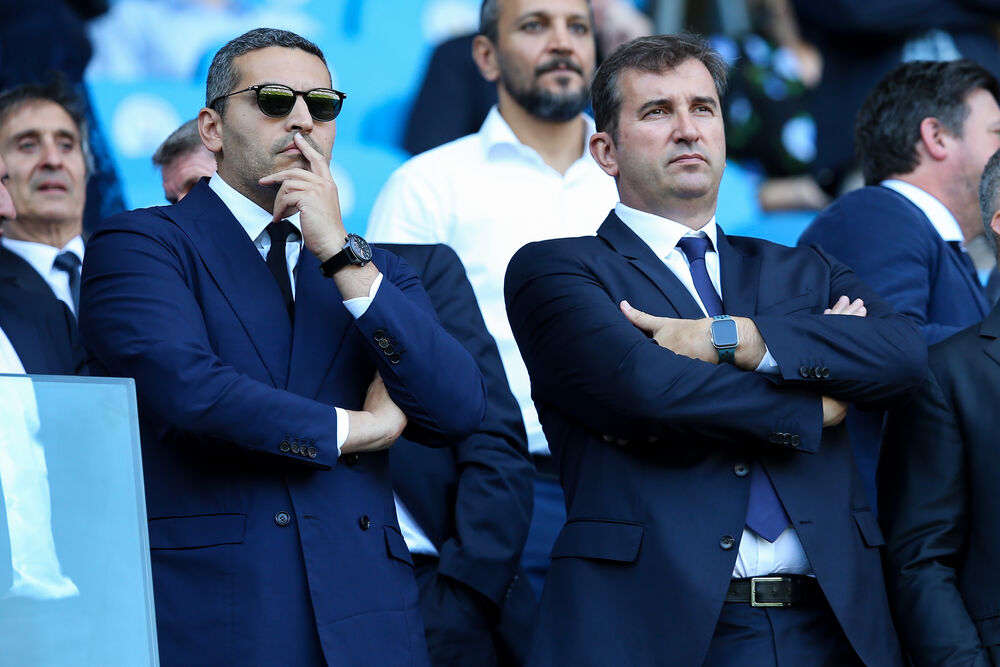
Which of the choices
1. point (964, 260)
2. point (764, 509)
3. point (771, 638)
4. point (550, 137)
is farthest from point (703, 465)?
point (550, 137)

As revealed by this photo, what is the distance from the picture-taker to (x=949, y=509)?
330cm

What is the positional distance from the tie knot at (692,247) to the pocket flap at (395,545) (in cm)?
99

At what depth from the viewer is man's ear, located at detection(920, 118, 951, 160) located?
4.57m

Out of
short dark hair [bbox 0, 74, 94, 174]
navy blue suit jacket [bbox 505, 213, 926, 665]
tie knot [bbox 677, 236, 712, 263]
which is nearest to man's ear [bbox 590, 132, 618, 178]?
tie knot [bbox 677, 236, 712, 263]

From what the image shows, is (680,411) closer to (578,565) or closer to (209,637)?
(578,565)

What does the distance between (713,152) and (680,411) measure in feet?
2.62

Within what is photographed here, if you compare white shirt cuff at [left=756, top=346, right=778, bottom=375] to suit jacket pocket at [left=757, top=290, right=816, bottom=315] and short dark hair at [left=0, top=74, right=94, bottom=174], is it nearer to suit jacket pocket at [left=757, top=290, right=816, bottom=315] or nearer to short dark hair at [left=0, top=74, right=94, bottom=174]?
suit jacket pocket at [left=757, top=290, right=816, bottom=315]

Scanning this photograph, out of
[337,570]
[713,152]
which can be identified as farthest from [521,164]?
[337,570]

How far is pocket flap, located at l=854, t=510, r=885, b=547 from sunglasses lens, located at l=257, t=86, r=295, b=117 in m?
1.56

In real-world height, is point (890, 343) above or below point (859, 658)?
above

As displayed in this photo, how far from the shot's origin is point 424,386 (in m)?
2.99

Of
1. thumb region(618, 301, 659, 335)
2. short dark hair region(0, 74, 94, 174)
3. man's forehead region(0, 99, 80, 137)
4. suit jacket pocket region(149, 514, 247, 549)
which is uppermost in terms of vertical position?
short dark hair region(0, 74, 94, 174)

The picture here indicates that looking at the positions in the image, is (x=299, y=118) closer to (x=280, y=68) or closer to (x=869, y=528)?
(x=280, y=68)

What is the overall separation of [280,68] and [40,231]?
5.98ft
